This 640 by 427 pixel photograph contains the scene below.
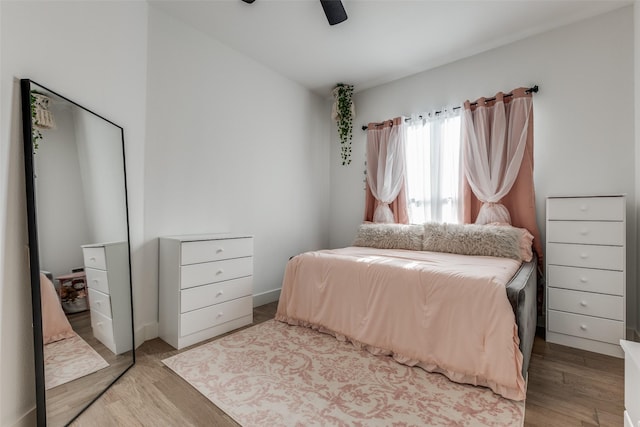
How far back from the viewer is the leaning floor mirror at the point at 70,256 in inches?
52.8

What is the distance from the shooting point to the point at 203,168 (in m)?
2.71

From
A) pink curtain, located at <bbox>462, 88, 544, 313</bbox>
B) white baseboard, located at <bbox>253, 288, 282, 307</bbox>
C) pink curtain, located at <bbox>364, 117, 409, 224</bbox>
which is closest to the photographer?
pink curtain, located at <bbox>462, 88, 544, 313</bbox>

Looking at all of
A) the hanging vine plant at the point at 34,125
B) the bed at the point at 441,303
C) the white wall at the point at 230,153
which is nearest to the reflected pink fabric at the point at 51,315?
the hanging vine plant at the point at 34,125

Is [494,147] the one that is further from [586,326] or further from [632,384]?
[632,384]

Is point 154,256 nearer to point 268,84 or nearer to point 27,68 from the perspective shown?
point 27,68

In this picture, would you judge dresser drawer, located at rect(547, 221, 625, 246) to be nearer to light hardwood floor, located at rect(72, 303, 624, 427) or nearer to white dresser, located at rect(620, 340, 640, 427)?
light hardwood floor, located at rect(72, 303, 624, 427)

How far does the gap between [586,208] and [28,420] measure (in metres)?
3.56

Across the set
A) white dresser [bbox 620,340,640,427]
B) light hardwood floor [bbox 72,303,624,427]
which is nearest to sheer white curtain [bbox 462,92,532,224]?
light hardwood floor [bbox 72,303,624,427]

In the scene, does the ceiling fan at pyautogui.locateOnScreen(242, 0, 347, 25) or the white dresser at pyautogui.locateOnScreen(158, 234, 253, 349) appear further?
the white dresser at pyautogui.locateOnScreen(158, 234, 253, 349)

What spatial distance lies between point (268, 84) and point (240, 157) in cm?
99

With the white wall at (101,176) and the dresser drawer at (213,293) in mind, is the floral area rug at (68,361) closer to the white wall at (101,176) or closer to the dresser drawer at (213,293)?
the white wall at (101,176)

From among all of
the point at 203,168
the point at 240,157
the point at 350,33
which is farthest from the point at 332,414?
the point at 350,33

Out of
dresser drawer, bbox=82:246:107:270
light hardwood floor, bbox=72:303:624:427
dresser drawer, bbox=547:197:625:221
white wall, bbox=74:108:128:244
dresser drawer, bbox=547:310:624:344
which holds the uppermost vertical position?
white wall, bbox=74:108:128:244

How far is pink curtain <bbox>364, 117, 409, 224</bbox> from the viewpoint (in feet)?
11.5
